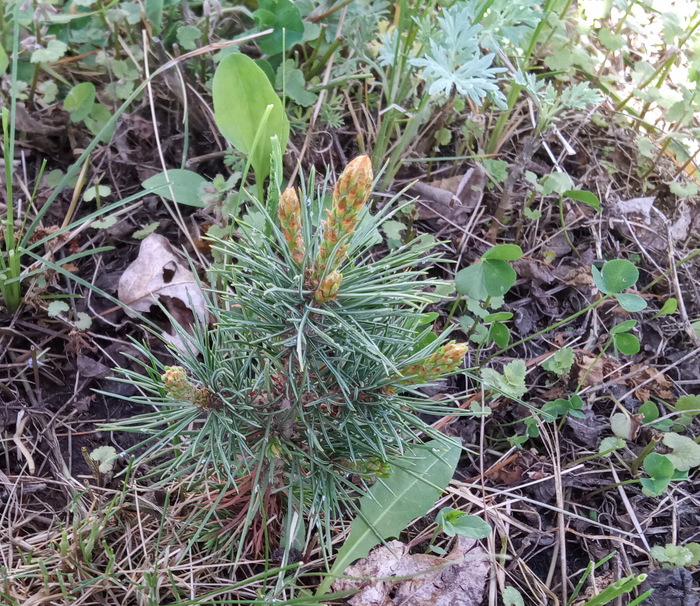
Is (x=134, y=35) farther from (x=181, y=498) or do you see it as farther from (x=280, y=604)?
(x=280, y=604)

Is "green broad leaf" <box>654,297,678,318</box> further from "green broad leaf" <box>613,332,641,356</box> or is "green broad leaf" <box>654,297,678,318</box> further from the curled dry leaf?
the curled dry leaf

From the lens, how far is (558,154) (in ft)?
7.39

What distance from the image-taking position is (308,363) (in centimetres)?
104

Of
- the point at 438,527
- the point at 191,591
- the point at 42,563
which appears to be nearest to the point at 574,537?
Answer: the point at 438,527

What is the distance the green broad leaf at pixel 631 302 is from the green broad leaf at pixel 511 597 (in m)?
0.82

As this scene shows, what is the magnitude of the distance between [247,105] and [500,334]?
0.96 meters

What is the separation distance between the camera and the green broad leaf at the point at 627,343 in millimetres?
1697

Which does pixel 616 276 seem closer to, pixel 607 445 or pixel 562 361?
pixel 562 361

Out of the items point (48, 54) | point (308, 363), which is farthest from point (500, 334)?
point (48, 54)

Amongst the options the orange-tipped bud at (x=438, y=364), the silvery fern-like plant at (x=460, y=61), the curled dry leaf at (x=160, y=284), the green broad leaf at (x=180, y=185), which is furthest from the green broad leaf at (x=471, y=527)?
the green broad leaf at (x=180, y=185)

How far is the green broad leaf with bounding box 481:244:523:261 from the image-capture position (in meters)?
1.60

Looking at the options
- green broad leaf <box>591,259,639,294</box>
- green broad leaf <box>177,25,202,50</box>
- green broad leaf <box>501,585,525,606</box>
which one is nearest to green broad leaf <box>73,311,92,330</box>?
green broad leaf <box>177,25,202,50</box>

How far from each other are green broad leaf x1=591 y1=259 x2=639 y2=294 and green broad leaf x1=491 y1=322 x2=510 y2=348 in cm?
29

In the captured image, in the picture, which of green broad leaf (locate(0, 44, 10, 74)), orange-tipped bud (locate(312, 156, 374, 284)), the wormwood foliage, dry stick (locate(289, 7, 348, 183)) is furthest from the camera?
dry stick (locate(289, 7, 348, 183))
